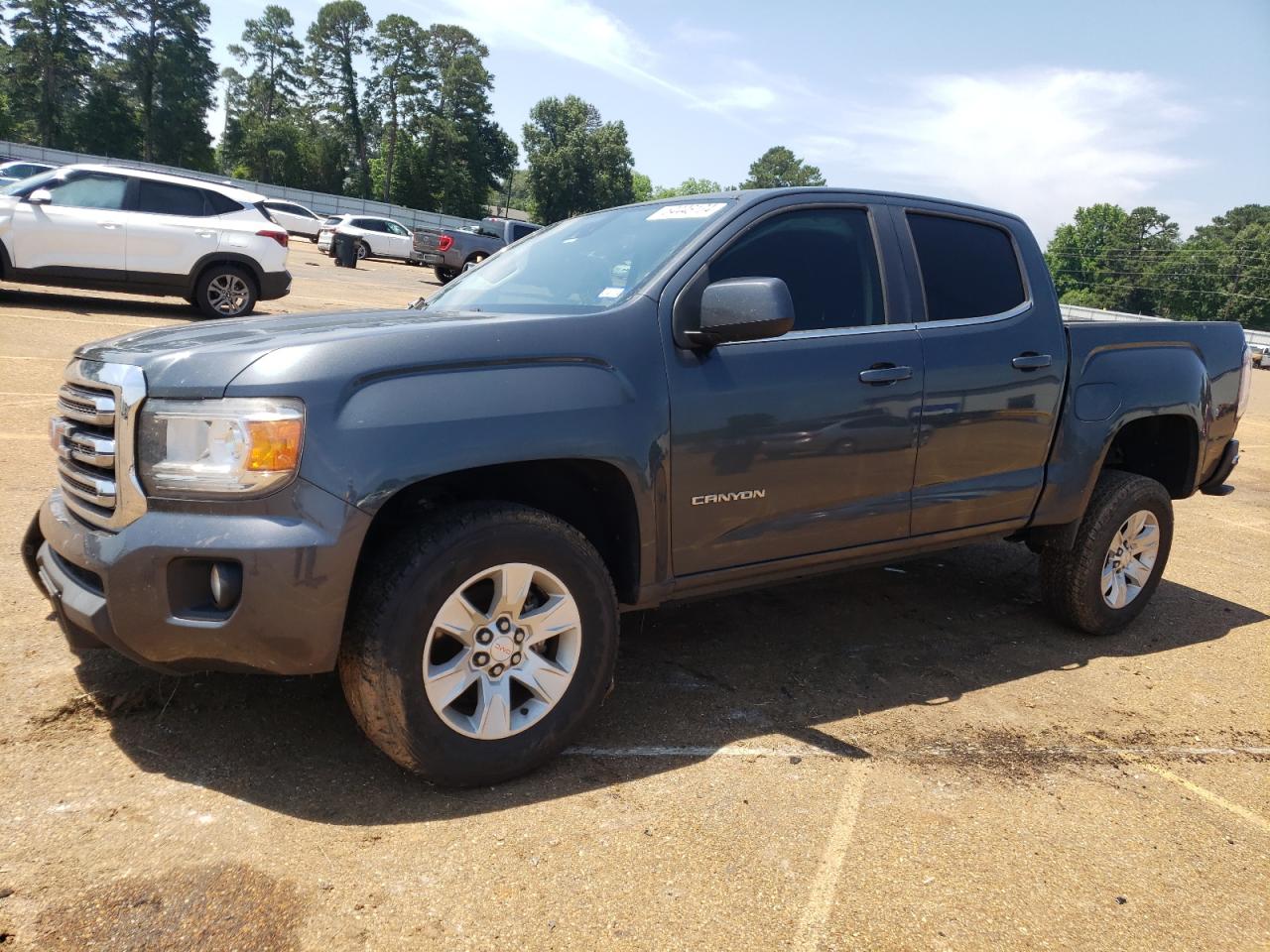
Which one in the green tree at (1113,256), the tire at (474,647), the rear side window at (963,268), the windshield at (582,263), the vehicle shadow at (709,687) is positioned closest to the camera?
the tire at (474,647)

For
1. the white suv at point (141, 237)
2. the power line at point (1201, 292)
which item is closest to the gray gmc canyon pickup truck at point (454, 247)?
the white suv at point (141, 237)

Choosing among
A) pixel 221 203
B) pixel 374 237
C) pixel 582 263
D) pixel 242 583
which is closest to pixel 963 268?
pixel 582 263

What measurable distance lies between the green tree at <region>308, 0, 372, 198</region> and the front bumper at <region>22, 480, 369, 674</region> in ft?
287

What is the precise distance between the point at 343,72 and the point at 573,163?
24.1 meters

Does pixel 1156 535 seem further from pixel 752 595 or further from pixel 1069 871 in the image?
pixel 1069 871

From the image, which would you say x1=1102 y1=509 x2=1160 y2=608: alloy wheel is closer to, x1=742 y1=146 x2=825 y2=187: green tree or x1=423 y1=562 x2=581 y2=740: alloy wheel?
x1=423 y1=562 x2=581 y2=740: alloy wheel

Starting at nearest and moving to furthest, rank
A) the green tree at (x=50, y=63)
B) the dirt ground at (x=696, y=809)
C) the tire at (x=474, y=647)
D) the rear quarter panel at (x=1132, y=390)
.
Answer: the dirt ground at (x=696, y=809), the tire at (x=474, y=647), the rear quarter panel at (x=1132, y=390), the green tree at (x=50, y=63)

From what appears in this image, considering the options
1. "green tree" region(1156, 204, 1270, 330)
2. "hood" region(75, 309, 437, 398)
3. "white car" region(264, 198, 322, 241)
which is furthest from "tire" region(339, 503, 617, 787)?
"green tree" region(1156, 204, 1270, 330)

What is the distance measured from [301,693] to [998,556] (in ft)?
14.8

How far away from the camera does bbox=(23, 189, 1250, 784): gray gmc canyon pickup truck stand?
8.60 feet

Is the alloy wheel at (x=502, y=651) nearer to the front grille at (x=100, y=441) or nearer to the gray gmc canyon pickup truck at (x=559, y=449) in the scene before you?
the gray gmc canyon pickup truck at (x=559, y=449)

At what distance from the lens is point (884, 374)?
3703 millimetres

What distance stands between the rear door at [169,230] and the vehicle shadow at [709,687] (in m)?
9.73

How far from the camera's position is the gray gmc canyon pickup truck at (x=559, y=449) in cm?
262
